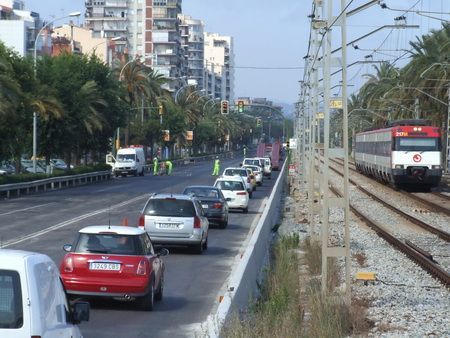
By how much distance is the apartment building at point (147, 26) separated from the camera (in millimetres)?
194250

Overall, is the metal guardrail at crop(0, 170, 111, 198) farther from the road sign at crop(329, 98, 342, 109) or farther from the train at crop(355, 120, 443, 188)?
the road sign at crop(329, 98, 342, 109)

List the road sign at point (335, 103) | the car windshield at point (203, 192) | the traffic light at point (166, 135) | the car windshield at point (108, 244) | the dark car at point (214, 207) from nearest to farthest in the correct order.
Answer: the car windshield at point (108, 244) < the road sign at point (335, 103) < the dark car at point (214, 207) < the car windshield at point (203, 192) < the traffic light at point (166, 135)

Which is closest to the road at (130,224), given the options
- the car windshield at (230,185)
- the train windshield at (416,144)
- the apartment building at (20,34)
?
the car windshield at (230,185)

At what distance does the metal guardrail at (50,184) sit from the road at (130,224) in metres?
1.12

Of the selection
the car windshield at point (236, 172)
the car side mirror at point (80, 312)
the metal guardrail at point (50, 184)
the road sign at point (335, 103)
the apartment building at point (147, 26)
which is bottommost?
the metal guardrail at point (50, 184)

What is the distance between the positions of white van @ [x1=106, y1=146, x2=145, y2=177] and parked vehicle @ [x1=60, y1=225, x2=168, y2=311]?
69.1 metres

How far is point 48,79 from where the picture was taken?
71.7 meters

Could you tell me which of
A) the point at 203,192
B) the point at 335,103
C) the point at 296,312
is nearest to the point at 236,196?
the point at 203,192

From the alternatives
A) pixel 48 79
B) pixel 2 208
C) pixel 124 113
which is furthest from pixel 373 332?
pixel 124 113

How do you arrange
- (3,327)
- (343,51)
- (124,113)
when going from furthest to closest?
(124,113), (343,51), (3,327)

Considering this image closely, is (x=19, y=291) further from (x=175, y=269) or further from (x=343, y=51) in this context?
(x=175, y=269)

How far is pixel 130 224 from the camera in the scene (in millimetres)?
34875

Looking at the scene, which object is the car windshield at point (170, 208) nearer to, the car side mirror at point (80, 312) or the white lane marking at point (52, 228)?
the white lane marking at point (52, 228)

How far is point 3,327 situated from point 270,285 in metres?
11.9
